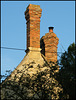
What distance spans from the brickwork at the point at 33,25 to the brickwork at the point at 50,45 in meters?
1.55

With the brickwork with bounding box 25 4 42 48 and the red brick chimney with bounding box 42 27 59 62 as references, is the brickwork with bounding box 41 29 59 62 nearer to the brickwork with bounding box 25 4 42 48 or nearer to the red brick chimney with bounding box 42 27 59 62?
the red brick chimney with bounding box 42 27 59 62

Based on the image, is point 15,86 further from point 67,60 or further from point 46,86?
point 67,60

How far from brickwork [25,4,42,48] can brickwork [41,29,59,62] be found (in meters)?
1.55

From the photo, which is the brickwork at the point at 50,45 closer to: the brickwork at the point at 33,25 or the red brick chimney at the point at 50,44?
the red brick chimney at the point at 50,44

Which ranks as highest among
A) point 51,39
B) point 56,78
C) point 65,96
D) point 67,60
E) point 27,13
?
point 27,13

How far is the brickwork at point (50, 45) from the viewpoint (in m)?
17.7

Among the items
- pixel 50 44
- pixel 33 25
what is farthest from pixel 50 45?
pixel 33 25

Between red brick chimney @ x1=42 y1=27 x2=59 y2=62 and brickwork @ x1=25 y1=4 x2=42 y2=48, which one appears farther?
red brick chimney @ x1=42 y1=27 x2=59 y2=62

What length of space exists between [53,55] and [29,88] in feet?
20.4

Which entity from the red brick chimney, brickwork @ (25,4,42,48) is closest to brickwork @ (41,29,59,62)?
the red brick chimney

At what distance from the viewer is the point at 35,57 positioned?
16203 millimetres

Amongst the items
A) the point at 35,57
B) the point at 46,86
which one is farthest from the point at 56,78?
the point at 35,57

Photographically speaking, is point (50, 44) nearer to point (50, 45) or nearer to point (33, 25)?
point (50, 45)

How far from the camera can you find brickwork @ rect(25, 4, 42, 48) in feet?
54.2
